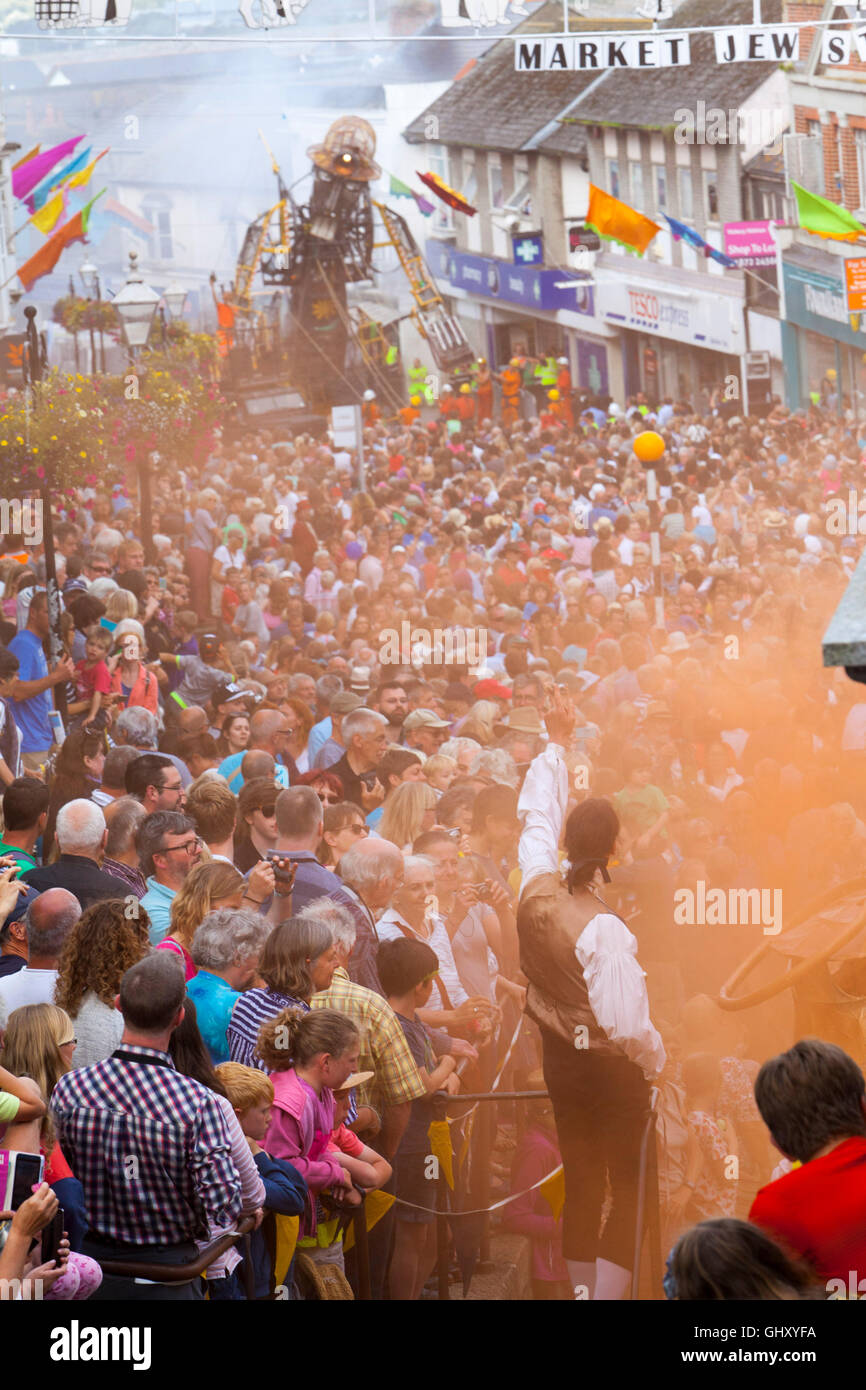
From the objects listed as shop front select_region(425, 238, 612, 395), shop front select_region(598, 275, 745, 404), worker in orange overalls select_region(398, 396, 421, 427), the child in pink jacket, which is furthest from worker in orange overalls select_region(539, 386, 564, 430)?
Result: the child in pink jacket

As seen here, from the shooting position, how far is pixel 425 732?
28.1 ft

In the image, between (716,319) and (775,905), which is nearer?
(775,905)

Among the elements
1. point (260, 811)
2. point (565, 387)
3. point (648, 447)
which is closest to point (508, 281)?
point (565, 387)

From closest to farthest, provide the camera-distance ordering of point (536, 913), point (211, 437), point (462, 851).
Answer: point (536, 913) → point (462, 851) → point (211, 437)

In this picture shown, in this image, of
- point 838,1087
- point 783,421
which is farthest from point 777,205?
point 838,1087

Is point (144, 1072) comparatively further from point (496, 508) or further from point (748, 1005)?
point (496, 508)

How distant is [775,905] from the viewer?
734 centimetres

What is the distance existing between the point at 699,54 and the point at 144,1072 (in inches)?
1163

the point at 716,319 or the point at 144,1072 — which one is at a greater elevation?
the point at 716,319

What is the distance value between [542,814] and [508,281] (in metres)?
30.0

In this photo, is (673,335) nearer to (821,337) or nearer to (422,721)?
(821,337)

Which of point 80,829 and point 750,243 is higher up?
point 750,243
